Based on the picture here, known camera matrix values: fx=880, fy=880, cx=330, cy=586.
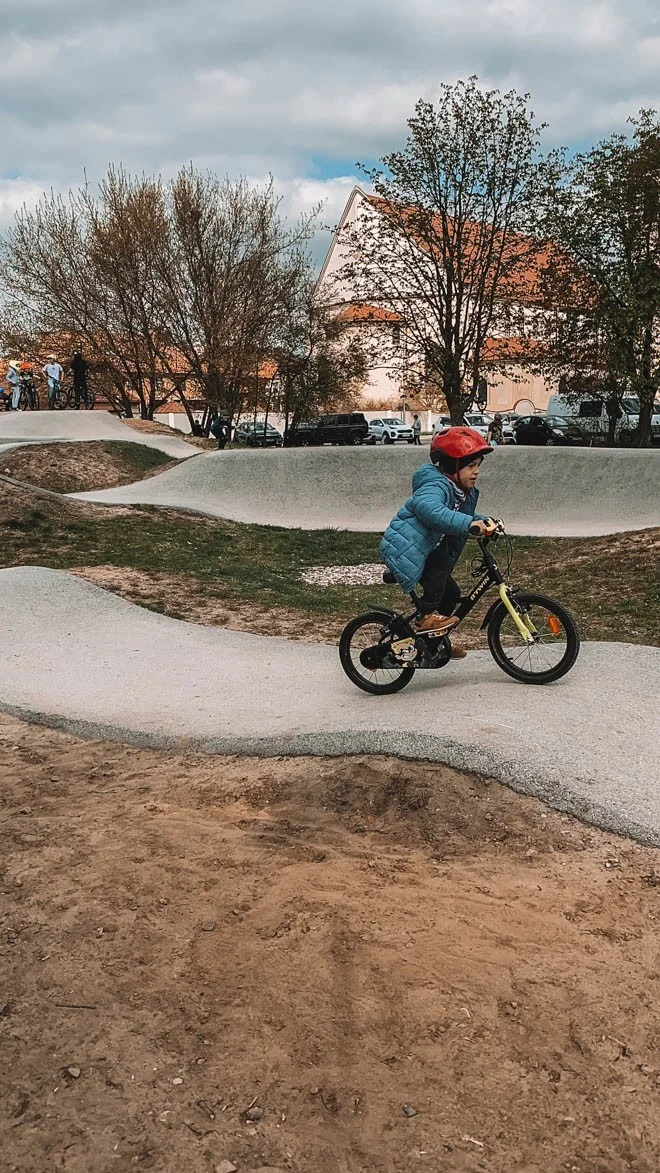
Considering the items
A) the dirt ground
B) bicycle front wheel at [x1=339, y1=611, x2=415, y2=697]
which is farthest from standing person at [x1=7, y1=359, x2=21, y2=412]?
the dirt ground

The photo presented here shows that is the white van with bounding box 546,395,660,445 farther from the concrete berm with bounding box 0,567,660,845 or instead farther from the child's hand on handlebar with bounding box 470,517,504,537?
the child's hand on handlebar with bounding box 470,517,504,537

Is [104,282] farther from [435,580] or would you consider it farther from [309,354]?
[435,580]

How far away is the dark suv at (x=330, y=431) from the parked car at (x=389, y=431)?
2490 millimetres

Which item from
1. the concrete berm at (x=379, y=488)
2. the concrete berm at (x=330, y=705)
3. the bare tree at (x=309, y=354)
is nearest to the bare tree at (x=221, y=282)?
the bare tree at (x=309, y=354)

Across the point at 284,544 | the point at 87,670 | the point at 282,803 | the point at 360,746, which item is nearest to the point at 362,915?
the point at 282,803

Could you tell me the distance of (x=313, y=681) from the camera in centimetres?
581

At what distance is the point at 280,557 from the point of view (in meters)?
12.1

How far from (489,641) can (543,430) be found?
28497 mm

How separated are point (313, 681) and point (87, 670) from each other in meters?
1.62

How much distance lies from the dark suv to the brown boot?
26518mm

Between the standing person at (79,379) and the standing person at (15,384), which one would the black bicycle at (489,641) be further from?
the standing person at (15,384)

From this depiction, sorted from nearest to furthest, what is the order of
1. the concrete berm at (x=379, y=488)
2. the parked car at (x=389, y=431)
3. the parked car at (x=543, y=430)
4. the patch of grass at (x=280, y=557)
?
1. the patch of grass at (x=280, y=557)
2. the concrete berm at (x=379, y=488)
3. the parked car at (x=543, y=430)
4. the parked car at (x=389, y=431)

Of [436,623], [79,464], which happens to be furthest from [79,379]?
[436,623]

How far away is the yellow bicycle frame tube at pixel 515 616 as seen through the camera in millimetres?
4922
